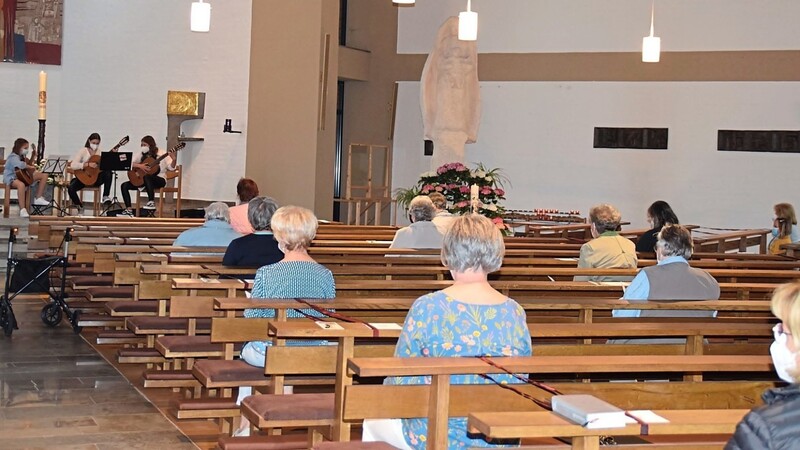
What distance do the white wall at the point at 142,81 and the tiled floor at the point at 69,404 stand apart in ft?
27.3

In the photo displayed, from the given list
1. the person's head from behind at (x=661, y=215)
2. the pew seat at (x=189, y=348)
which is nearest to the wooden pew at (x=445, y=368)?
the pew seat at (x=189, y=348)

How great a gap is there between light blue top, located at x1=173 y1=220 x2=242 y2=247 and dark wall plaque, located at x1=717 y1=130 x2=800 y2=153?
889 centimetres

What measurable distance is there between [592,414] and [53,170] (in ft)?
47.5

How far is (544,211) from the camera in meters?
15.2

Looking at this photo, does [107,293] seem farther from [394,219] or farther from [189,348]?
[394,219]

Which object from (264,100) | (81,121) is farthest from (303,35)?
(81,121)

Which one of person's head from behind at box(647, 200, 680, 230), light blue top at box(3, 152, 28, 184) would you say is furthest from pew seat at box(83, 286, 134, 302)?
light blue top at box(3, 152, 28, 184)

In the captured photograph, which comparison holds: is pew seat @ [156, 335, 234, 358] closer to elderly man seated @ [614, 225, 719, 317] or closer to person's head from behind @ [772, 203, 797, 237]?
elderly man seated @ [614, 225, 719, 317]

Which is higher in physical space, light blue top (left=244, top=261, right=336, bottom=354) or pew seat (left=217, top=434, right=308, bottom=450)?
light blue top (left=244, top=261, right=336, bottom=354)

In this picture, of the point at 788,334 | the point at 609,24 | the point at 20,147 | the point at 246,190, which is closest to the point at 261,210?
the point at 246,190

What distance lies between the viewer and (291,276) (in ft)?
14.7

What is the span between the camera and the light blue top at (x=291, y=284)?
4445mm

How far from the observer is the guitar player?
581 inches

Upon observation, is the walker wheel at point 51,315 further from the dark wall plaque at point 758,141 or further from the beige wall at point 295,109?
the dark wall plaque at point 758,141
